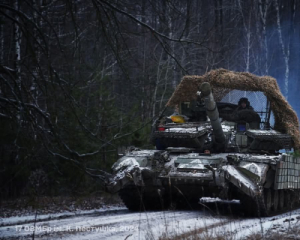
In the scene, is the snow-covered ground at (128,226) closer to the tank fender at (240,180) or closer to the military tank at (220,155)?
the tank fender at (240,180)

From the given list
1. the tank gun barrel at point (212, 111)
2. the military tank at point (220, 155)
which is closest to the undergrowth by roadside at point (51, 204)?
the military tank at point (220, 155)

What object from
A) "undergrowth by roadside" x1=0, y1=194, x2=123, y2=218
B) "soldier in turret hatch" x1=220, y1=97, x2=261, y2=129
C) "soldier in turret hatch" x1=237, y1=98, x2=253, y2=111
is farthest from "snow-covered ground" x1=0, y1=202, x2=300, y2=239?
"soldier in turret hatch" x1=237, y1=98, x2=253, y2=111

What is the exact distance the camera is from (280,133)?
10750mm

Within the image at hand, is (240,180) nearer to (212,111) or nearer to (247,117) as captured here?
(212,111)

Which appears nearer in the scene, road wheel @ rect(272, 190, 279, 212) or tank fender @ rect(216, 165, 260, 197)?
tank fender @ rect(216, 165, 260, 197)

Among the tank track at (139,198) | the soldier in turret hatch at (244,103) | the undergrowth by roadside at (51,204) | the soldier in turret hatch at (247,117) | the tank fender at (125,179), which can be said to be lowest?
the undergrowth by roadside at (51,204)

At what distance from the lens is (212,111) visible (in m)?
9.62

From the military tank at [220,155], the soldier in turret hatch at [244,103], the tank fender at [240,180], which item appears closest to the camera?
the tank fender at [240,180]

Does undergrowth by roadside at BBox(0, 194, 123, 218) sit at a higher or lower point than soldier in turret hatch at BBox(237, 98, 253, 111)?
lower

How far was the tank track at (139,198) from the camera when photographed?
1033 cm

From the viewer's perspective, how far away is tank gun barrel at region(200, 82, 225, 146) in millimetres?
9062

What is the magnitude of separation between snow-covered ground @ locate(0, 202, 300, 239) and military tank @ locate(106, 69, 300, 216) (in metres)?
0.63

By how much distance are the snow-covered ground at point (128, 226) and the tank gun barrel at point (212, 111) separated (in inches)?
65.9

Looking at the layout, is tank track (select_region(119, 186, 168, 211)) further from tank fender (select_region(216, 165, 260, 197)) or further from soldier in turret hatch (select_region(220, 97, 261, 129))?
soldier in turret hatch (select_region(220, 97, 261, 129))
